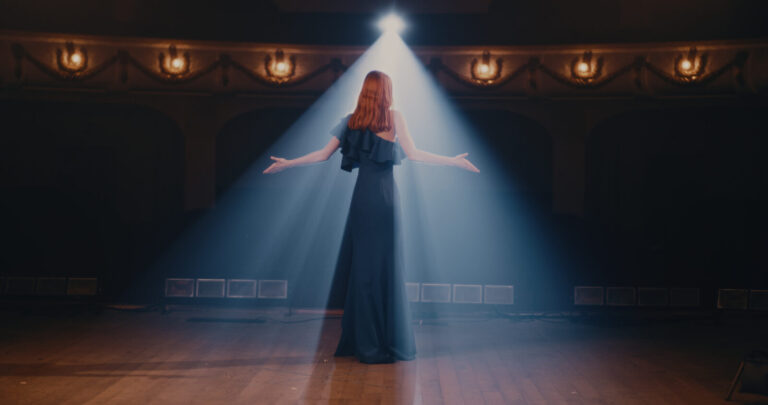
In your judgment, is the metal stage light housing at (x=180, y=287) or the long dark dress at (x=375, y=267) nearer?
the long dark dress at (x=375, y=267)

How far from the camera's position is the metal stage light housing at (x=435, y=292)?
235 inches

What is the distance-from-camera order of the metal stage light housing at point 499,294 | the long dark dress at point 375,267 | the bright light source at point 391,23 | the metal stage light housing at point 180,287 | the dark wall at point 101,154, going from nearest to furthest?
the long dark dress at point 375,267 → the metal stage light housing at point 499,294 → the metal stage light housing at point 180,287 → the bright light source at point 391,23 → the dark wall at point 101,154

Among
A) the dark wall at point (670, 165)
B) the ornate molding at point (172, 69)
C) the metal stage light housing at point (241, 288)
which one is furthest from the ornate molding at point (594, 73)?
the metal stage light housing at point (241, 288)

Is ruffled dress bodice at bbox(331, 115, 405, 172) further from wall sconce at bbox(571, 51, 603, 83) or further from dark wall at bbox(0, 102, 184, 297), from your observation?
dark wall at bbox(0, 102, 184, 297)

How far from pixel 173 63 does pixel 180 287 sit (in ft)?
10.9

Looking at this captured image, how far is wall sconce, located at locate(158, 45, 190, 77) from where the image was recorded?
7965 millimetres

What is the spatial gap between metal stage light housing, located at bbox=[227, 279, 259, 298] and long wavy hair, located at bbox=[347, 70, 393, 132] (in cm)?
272

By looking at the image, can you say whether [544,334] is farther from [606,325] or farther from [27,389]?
[27,389]

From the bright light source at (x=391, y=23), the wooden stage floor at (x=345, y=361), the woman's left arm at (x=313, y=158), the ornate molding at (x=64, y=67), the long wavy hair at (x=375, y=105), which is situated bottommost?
the wooden stage floor at (x=345, y=361)

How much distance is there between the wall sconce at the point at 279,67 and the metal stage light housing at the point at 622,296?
4735mm

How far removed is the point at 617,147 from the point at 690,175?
1.06 metres

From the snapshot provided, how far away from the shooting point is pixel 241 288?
6141mm

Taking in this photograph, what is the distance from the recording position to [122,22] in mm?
8039

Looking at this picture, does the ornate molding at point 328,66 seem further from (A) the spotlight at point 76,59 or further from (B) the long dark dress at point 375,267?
(B) the long dark dress at point 375,267
